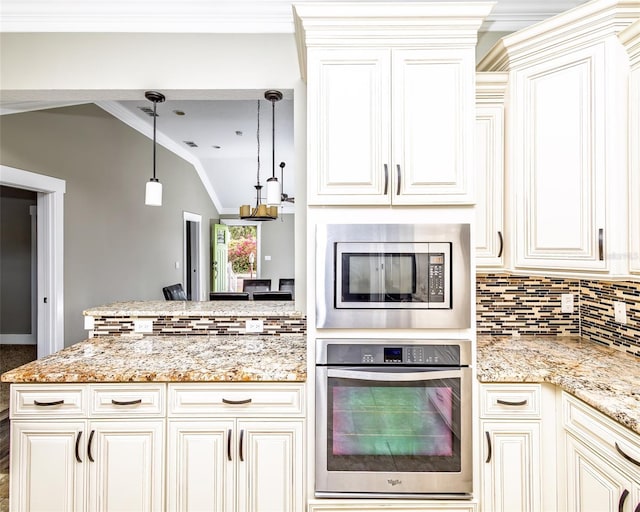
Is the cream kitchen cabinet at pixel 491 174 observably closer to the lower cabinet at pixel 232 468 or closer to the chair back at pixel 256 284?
the lower cabinet at pixel 232 468

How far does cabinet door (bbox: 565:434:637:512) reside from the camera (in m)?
1.26

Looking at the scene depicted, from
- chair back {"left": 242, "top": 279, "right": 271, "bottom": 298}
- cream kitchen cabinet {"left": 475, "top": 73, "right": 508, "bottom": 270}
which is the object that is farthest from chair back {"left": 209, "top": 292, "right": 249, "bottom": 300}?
cream kitchen cabinet {"left": 475, "top": 73, "right": 508, "bottom": 270}

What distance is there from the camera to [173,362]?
5.90 ft

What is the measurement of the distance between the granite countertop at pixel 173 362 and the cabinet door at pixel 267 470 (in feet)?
0.80

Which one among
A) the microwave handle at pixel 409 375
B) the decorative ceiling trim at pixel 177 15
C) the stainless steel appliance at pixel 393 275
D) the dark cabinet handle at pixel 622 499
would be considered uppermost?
the decorative ceiling trim at pixel 177 15

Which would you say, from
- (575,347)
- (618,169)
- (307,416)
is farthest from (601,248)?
(307,416)

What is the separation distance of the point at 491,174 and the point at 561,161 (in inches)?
12.5

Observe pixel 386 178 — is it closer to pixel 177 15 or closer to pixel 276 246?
pixel 177 15

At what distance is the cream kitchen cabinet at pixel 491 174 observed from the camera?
6.33ft

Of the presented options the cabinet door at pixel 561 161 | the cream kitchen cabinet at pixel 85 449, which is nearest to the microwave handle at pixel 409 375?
the cabinet door at pixel 561 161

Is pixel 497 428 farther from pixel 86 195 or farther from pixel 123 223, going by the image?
pixel 123 223

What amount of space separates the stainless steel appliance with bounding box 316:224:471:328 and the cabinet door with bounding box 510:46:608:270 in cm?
42

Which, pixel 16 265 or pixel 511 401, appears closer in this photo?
pixel 511 401

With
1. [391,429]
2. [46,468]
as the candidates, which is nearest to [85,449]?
[46,468]
